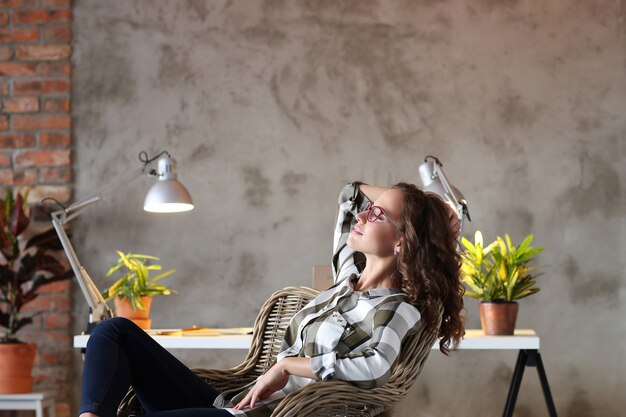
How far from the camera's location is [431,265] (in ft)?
6.75

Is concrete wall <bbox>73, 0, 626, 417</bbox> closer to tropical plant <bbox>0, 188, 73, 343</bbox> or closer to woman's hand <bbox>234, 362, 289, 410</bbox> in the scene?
tropical plant <bbox>0, 188, 73, 343</bbox>

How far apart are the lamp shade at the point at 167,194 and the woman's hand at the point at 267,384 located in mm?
1723

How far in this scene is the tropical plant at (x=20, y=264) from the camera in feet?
13.2

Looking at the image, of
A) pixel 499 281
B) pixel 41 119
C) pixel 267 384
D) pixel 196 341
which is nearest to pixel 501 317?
pixel 499 281

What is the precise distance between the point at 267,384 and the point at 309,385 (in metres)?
0.14

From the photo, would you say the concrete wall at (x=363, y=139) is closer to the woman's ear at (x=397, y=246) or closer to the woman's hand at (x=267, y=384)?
the woman's ear at (x=397, y=246)

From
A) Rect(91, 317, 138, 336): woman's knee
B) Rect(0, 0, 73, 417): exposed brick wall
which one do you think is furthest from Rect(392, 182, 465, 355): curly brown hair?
Rect(0, 0, 73, 417): exposed brick wall

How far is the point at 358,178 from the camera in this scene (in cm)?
436

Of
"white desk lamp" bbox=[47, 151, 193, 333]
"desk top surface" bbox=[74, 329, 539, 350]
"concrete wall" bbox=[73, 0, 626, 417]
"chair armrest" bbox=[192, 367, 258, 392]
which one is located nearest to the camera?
"chair armrest" bbox=[192, 367, 258, 392]

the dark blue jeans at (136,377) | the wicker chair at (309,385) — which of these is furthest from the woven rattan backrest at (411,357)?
the dark blue jeans at (136,377)

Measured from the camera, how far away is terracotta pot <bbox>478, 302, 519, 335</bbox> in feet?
10.8

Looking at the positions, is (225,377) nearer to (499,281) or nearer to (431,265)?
(431,265)

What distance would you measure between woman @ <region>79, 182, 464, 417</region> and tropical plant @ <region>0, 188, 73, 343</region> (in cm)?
211

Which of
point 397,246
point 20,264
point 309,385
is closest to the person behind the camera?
point 309,385
